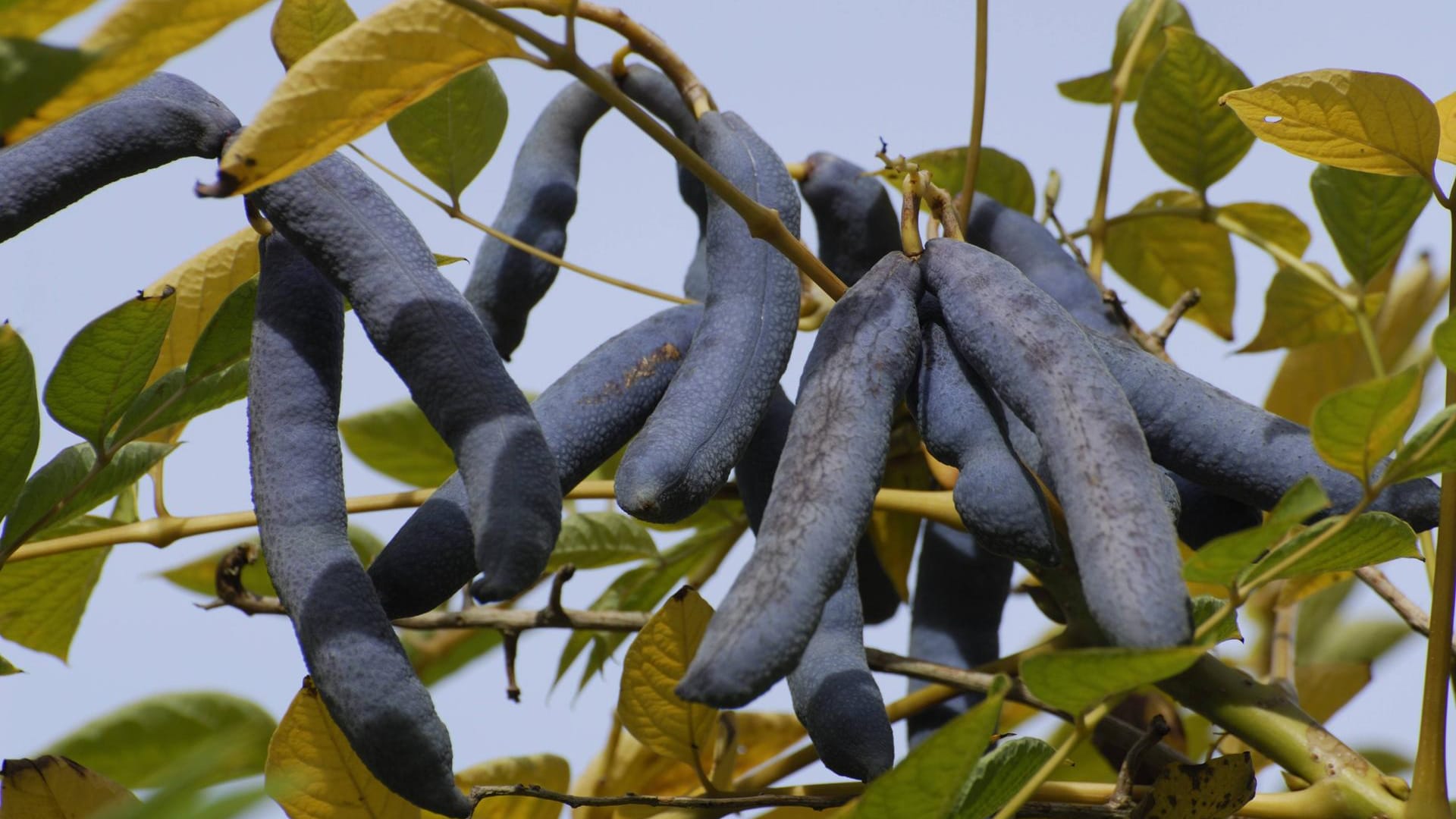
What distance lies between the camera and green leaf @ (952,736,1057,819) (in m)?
0.67

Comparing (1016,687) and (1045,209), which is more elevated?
(1045,209)

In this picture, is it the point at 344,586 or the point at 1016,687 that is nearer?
the point at 344,586

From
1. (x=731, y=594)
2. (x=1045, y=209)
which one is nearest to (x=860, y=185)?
(x=1045, y=209)

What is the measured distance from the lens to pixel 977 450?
2.32 feet

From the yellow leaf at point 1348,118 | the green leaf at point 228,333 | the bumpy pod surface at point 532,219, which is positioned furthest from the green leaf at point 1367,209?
the green leaf at point 228,333

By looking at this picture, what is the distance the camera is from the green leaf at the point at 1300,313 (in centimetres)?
137

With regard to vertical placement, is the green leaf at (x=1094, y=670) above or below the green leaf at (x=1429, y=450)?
below

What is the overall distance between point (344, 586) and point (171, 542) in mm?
514

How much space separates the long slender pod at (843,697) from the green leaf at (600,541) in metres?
0.46

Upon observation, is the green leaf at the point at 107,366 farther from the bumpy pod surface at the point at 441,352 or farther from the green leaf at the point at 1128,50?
the green leaf at the point at 1128,50

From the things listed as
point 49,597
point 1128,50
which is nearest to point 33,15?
point 49,597

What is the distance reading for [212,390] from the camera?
0.94 m

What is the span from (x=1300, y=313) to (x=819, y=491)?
0.93m

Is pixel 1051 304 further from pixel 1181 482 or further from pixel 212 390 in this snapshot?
pixel 212 390
